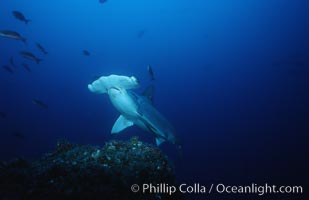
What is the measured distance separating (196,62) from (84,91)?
35896 mm

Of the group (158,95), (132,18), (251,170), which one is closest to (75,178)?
(251,170)

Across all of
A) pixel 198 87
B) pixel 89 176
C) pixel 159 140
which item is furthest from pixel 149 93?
pixel 198 87

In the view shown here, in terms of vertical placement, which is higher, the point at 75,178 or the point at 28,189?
the point at 75,178

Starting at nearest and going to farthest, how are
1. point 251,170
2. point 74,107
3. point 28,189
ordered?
point 28,189 < point 251,170 < point 74,107

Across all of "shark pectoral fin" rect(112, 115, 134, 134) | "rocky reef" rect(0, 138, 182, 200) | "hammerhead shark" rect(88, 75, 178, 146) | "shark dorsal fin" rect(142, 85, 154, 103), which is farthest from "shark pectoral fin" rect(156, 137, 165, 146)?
"rocky reef" rect(0, 138, 182, 200)

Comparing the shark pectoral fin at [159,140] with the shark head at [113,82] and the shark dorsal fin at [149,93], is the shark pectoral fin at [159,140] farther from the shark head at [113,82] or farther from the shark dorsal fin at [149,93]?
Answer: the shark head at [113,82]

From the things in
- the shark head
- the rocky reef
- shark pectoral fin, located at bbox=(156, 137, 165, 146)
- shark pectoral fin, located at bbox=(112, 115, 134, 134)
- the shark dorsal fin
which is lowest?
the rocky reef

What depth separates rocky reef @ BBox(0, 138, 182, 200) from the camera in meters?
3.14

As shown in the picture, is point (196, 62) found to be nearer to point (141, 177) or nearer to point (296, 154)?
point (296, 154)

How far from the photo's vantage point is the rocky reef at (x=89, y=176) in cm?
→ 314

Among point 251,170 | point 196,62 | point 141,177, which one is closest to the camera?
point 141,177

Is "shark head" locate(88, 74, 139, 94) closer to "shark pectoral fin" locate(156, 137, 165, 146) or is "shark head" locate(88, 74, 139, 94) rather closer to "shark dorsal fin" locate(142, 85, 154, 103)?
"shark dorsal fin" locate(142, 85, 154, 103)

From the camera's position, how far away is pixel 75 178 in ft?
11.2

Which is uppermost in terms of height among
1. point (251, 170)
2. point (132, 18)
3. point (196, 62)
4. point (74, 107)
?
point (132, 18)
